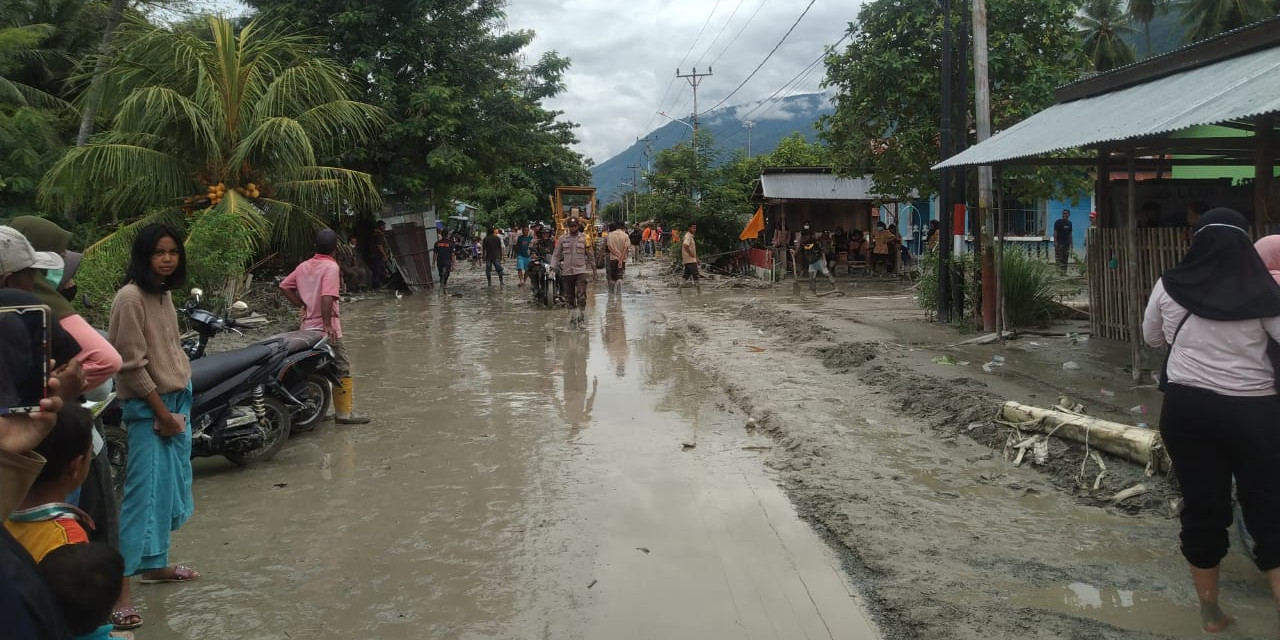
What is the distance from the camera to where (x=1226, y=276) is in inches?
143

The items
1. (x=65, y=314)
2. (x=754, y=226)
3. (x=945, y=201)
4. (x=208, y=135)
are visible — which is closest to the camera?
(x=65, y=314)

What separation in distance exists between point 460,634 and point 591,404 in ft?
16.6

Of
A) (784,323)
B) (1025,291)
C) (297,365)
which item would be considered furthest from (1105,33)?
(297,365)

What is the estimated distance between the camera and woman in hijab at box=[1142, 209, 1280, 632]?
357 cm

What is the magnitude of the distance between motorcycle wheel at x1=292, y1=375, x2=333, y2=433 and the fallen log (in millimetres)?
5439

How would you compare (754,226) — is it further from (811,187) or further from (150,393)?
(150,393)

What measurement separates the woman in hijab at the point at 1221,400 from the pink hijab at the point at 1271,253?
1.04ft

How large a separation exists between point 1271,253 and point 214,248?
12660 millimetres

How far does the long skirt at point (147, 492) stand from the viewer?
4188mm

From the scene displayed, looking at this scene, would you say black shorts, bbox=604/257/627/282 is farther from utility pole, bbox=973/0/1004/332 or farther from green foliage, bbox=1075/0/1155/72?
green foliage, bbox=1075/0/1155/72

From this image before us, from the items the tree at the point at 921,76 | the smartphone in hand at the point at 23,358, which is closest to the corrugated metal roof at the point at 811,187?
the tree at the point at 921,76

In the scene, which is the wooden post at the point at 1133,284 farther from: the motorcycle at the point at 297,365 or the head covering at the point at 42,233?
the head covering at the point at 42,233

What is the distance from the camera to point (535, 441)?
7.39m

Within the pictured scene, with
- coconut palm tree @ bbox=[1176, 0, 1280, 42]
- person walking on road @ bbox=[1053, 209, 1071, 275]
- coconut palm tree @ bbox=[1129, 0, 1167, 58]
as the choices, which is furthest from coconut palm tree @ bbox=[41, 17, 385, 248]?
coconut palm tree @ bbox=[1129, 0, 1167, 58]
